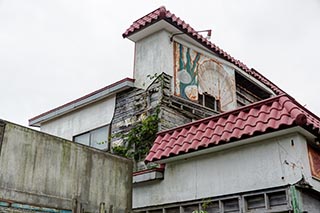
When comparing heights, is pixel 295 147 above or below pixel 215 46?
below

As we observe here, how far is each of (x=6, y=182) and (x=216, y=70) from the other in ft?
27.7

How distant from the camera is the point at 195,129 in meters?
8.32

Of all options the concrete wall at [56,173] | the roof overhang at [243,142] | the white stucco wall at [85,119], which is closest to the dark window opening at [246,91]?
the white stucco wall at [85,119]

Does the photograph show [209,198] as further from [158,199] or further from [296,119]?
[296,119]

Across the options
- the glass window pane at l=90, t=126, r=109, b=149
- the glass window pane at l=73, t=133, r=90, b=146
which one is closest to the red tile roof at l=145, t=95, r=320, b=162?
the glass window pane at l=90, t=126, r=109, b=149

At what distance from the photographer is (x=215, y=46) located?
42.8 feet

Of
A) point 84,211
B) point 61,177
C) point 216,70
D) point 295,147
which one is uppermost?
point 216,70

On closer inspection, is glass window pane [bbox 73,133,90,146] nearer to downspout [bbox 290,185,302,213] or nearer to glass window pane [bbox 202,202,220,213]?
glass window pane [bbox 202,202,220,213]

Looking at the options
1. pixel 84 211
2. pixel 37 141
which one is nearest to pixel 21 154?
pixel 37 141

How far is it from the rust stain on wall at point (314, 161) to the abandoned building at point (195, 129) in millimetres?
20

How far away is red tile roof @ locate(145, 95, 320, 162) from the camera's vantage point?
6.74 metres

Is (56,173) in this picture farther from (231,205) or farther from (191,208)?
(231,205)

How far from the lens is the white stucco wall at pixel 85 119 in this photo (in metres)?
12.3

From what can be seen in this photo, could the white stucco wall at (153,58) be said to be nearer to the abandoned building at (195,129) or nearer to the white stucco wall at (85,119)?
the abandoned building at (195,129)
